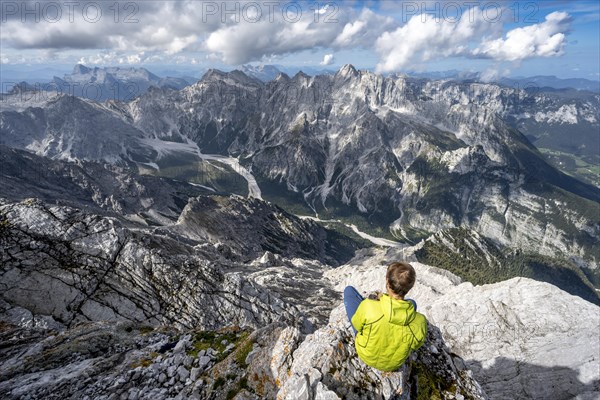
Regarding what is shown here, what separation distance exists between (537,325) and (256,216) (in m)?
161

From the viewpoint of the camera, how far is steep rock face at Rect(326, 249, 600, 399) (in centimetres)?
2484

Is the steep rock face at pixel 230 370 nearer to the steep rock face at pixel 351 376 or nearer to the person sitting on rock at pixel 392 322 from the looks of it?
the steep rock face at pixel 351 376

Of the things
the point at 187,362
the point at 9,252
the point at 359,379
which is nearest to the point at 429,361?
the point at 359,379

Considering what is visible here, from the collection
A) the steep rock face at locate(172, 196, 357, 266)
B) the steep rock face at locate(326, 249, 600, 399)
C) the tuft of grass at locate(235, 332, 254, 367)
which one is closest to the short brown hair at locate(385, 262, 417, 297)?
the tuft of grass at locate(235, 332, 254, 367)

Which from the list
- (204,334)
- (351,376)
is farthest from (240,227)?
(351,376)

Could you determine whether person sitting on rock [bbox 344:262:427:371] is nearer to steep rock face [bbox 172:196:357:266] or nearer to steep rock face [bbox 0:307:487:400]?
steep rock face [bbox 0:307:487:400]

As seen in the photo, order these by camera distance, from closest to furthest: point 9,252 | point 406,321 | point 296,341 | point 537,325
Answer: point 406,321, point 296,341, point 9,252, point 537,325

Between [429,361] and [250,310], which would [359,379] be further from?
[250,310]

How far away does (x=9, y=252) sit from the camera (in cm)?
2556

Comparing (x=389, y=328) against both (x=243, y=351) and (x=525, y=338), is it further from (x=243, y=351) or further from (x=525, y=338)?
(x=525, y=338)

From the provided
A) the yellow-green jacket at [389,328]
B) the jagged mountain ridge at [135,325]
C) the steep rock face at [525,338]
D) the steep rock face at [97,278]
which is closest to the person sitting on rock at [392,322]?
the yellow-green jacket at [389,328]

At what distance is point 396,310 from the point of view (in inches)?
411

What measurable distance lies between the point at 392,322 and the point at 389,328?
0.23 meters

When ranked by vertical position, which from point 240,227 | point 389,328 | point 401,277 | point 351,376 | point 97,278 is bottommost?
point 240,227
